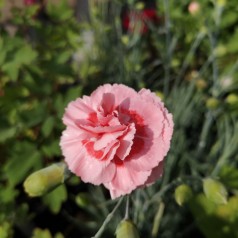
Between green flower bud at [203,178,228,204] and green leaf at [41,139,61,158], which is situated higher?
green flower bud at [203,178,228,204]

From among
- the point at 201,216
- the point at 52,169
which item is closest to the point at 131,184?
the point at 52,169

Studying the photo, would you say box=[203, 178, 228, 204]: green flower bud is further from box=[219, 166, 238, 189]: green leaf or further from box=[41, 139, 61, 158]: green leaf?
box=[41, 139, 61, 158]: green leaf

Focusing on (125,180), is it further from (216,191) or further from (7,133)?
(7,133)

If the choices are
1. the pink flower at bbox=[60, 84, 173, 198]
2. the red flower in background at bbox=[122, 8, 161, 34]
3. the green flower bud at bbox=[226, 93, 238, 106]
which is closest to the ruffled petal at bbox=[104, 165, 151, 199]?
the pink flower at bbox=[60, 84, 173, 198]

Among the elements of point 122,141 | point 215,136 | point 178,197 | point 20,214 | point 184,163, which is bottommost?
point 215,136

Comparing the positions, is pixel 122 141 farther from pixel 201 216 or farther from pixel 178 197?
pixel 201 216
